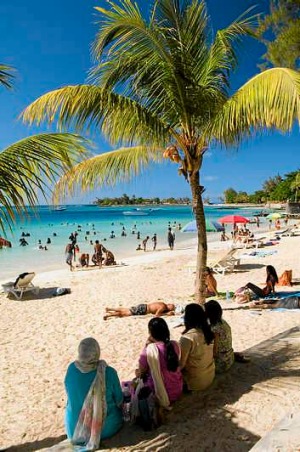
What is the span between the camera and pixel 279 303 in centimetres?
834

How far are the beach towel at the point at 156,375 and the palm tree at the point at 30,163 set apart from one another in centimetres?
174

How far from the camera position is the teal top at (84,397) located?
327 centimetres

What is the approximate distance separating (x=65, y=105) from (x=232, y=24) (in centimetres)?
291

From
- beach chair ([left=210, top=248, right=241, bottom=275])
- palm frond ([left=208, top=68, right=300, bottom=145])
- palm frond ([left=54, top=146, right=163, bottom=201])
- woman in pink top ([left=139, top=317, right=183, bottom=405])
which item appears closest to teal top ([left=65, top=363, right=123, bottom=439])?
woman in pink top ([left=139, top=317, right=183, bottom=405])

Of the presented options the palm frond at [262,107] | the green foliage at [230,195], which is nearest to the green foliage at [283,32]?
the palm frond at [262,107]

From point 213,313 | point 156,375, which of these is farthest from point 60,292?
point 156,375

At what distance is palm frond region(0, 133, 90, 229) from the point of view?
11.2 feet

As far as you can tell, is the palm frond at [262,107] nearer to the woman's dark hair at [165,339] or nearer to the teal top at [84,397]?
the woman's dark hair at [165,339]

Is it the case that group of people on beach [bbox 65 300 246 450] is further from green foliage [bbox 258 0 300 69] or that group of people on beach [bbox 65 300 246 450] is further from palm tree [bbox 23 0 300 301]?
green foliage [bbox 258 0 300 69]

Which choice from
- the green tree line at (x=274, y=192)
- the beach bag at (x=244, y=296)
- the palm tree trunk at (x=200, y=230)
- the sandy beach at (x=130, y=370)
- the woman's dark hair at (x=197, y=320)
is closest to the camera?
the sandy beach at (x=130, y=370)

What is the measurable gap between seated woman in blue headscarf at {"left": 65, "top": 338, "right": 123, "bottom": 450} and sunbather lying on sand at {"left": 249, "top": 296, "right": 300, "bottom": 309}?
582 cm

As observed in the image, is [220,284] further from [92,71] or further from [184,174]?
[92,71]

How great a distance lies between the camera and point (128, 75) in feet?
18.7

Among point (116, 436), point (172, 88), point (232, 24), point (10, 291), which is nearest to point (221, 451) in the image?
point (116, 436)
